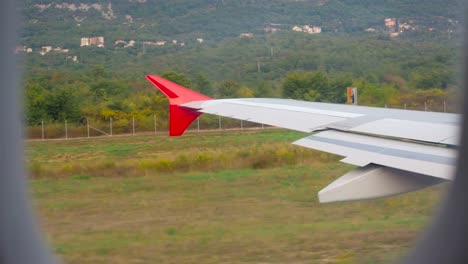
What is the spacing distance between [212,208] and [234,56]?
19390 millimetres

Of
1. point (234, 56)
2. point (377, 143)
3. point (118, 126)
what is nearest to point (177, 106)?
point (377, 143)

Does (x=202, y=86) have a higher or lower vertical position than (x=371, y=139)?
higher

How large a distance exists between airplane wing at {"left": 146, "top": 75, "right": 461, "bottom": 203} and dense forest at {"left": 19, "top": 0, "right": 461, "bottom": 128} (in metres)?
0.54

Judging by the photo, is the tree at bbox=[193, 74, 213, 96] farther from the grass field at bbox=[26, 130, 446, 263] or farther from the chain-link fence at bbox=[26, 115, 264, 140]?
the grass field at bbox=[26, 130, 446, 263]

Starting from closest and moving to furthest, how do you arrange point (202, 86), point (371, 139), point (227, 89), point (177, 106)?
point (371, 139), point (177, 106), point (227, 89), point (202, 86)

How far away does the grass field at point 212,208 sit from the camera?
367 cm

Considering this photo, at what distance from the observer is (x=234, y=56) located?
24.4 meters

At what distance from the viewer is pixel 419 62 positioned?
16.5 meters

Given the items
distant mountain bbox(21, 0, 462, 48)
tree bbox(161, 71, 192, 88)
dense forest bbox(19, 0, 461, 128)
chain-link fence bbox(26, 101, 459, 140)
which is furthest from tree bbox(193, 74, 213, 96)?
distant mountain bbox(21, 0, 462, 48)

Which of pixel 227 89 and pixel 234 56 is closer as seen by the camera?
pixel 227 89

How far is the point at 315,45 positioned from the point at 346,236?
20.4m

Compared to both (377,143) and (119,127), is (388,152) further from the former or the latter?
(119,127)

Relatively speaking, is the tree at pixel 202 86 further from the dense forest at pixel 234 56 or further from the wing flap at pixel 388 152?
the wing flap at pixel 388 152

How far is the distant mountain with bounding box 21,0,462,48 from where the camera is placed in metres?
28.4
